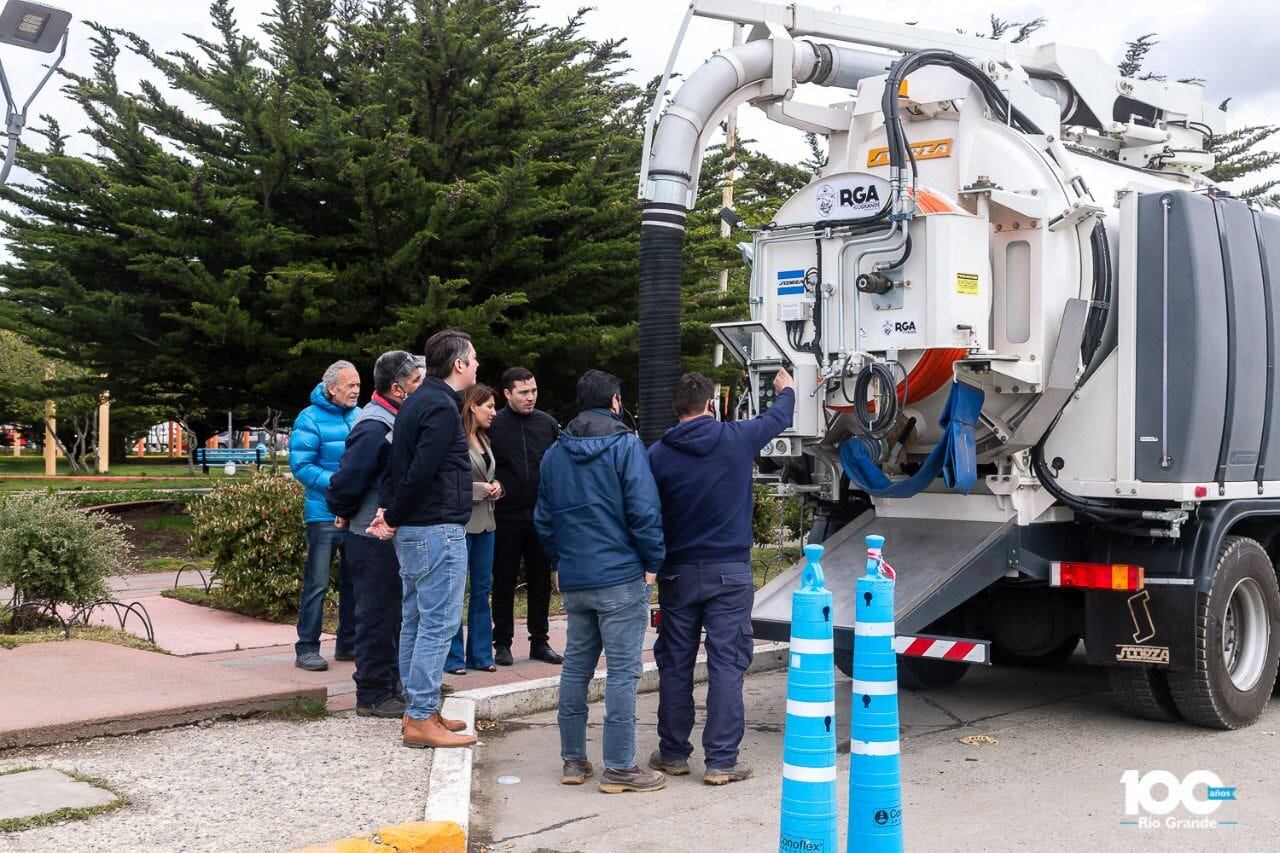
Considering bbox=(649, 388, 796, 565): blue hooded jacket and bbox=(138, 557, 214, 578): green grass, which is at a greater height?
bbox=(649, 388, 796, 565): blue hooded jacket

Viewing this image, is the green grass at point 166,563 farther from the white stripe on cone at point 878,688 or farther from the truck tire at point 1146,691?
the white stripe on cone at point 878,688

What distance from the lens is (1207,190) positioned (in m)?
7.89

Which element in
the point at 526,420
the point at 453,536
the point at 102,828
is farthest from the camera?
the point at 526,420

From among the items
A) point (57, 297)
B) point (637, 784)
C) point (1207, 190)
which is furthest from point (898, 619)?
point (57, 297)

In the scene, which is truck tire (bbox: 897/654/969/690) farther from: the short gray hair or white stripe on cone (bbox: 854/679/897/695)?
the short gray hair

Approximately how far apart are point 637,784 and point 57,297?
34.1ft

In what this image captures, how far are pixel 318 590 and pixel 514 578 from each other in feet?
4.39

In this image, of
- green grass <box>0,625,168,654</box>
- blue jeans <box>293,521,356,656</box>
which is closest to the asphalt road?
blue jeans <box>293,521,356,656</box>

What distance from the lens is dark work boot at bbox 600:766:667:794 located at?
Answer: 6035mm

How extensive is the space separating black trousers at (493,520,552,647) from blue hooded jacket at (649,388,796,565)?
8.16 feet

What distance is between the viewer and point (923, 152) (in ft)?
24.6

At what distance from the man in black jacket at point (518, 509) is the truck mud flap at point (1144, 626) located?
362 centimetres

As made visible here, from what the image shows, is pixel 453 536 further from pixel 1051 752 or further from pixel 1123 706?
pixel 1123 706

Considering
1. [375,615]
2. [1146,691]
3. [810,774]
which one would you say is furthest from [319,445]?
[1146,691]
